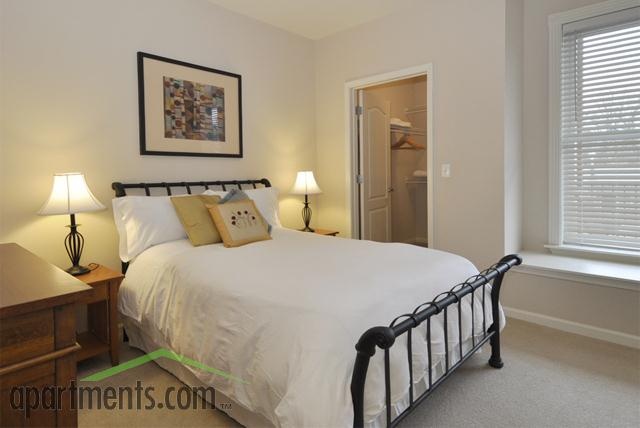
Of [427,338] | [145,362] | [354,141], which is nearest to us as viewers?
[427,338]

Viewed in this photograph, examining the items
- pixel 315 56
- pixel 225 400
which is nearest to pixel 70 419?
pixel 225 400

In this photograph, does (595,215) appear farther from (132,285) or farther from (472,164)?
(132,285)

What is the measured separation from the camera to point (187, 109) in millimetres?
3219

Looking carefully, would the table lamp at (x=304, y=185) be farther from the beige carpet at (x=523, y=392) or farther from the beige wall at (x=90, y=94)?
the beige carpet at (x=523, y=392)

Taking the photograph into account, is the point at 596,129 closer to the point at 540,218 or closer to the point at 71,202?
the point at 540,218

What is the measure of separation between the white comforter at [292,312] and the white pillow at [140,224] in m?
0.10

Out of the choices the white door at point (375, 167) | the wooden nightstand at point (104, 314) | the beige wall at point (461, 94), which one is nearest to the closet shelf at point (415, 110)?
the white door at point (375, 167)

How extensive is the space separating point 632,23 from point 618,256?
5.79 ft

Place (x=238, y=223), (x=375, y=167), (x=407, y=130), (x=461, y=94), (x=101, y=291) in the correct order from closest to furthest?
→ (x=101, y=291) → (x=238, y=223) → (x=461, y=94) → (x=375, y=167) → (x=407, y=130)

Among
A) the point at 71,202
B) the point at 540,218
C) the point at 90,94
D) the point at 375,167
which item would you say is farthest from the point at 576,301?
the point at 90,94

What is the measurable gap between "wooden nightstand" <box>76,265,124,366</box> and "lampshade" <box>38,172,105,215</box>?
42cm

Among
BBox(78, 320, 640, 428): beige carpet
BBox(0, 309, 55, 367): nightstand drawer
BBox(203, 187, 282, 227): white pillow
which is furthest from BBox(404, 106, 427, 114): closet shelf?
BBox(0, 309, 55, 367): nightstand drawer

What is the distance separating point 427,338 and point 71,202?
219cm

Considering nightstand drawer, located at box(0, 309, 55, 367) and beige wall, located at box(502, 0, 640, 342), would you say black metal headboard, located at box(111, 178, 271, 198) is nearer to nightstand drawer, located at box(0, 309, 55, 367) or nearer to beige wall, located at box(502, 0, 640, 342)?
nightstand drawer, located at box(0, 309, 55, 367)
